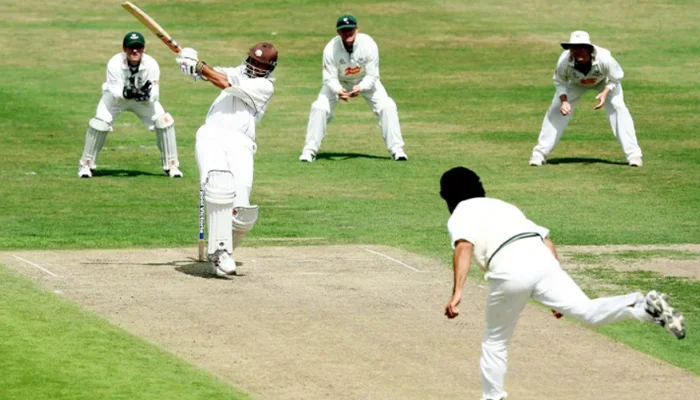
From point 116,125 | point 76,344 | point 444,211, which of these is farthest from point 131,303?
point 116,125

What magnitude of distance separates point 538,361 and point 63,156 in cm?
1233

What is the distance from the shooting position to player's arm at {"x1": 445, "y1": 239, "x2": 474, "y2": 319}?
8961 mm

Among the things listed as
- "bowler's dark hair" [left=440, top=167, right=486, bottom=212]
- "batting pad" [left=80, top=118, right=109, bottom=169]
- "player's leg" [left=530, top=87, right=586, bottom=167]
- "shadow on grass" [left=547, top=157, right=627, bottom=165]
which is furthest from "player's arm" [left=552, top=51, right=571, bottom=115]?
"bowler's dark hair" [left=440, top=167, right=486, bottom=212]

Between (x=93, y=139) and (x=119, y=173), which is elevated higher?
(x=93, y=139)

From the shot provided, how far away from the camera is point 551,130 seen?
2089cm

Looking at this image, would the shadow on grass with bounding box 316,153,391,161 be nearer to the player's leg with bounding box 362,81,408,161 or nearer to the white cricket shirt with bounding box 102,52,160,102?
the player's leg with bounding box 362,81,408,161

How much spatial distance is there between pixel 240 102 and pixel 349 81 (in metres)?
7.67

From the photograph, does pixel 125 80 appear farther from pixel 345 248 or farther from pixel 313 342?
pixel 313 342

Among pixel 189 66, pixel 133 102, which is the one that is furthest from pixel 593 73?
pixel 189 66

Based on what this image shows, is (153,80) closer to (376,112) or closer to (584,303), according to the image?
(376,112)

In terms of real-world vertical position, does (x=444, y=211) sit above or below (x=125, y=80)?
below

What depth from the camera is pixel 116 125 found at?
24.3 metres

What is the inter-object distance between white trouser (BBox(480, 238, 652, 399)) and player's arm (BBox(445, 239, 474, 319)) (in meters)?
0.18

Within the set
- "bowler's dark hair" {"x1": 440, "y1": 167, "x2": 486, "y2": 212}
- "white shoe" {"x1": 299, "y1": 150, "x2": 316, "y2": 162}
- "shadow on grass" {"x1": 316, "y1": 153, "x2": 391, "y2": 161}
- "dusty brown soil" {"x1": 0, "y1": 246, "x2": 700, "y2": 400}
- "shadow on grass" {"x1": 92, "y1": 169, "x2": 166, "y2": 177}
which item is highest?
"bowler's dark hair" {"x1": 440, "y1": 167, "x2": 486, "y2": 212}
